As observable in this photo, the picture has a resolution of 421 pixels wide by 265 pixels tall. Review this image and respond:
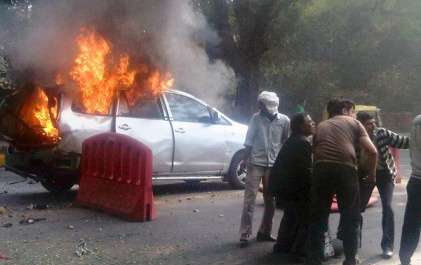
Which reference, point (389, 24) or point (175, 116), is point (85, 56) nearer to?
point (175, 116)

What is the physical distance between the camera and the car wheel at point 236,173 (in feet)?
37.6

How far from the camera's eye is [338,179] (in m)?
6.04

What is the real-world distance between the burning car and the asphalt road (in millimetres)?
577

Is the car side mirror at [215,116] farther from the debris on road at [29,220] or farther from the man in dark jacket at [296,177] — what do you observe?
the man in dark jacket at [296,177]

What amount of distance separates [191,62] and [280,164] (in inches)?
219

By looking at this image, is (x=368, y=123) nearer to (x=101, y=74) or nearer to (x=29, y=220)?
(x=29, y=220)

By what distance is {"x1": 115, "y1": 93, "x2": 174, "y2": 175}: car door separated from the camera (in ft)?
33.3

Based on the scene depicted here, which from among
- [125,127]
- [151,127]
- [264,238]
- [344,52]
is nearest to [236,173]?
[151,127]

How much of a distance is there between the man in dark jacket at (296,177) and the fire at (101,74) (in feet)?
13.9

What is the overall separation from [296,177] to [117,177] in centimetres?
331

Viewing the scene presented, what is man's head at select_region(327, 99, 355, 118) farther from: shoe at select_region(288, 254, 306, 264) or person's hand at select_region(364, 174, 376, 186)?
shoe at select_region(288, 254, 306, 264)

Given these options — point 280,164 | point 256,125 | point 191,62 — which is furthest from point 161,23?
point 280,164

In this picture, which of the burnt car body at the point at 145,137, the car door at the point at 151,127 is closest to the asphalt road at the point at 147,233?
the burnt car body at the point at 145,137

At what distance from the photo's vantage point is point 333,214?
9156 mm
